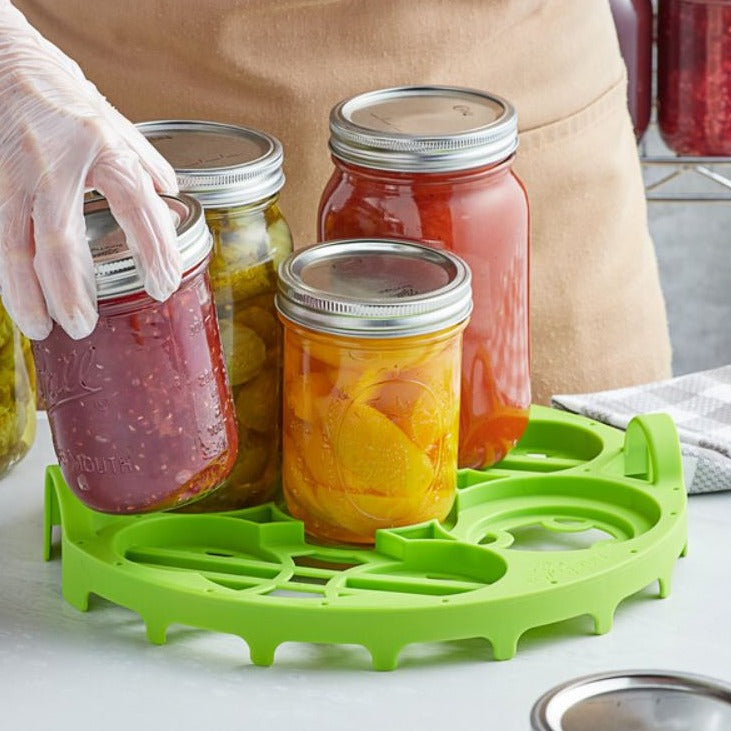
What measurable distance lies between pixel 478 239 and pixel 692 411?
25cm

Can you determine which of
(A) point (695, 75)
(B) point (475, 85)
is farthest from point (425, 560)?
(A) point (695, 75)

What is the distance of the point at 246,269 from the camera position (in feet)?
2.74

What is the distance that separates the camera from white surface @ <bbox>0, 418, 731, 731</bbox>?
72cm

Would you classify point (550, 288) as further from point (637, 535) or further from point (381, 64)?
point (637, 535)

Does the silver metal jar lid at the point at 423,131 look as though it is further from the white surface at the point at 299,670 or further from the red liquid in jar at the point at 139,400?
the white surface at the point at 299,670

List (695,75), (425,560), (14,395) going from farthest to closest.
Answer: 1. (695,75)
2. (14,395)
3. (425,560)

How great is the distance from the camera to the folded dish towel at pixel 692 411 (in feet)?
3.09

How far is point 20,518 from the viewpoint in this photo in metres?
0.93

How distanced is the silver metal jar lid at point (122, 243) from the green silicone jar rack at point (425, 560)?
157 millimetres

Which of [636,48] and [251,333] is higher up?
[251,333]

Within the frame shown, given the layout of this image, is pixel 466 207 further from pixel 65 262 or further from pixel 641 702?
pixel 641 702

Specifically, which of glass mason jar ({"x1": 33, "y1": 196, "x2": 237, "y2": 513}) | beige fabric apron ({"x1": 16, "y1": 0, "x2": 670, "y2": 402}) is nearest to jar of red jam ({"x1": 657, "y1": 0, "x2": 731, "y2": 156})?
beige fabric apron ({"x1": 16, "y1": 0, "x2": 670, "y2": 402})

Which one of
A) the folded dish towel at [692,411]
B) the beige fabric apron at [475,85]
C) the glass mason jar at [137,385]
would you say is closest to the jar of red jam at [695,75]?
the beige fabric apron at [475,85]

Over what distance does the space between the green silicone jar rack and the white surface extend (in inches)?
0.5
